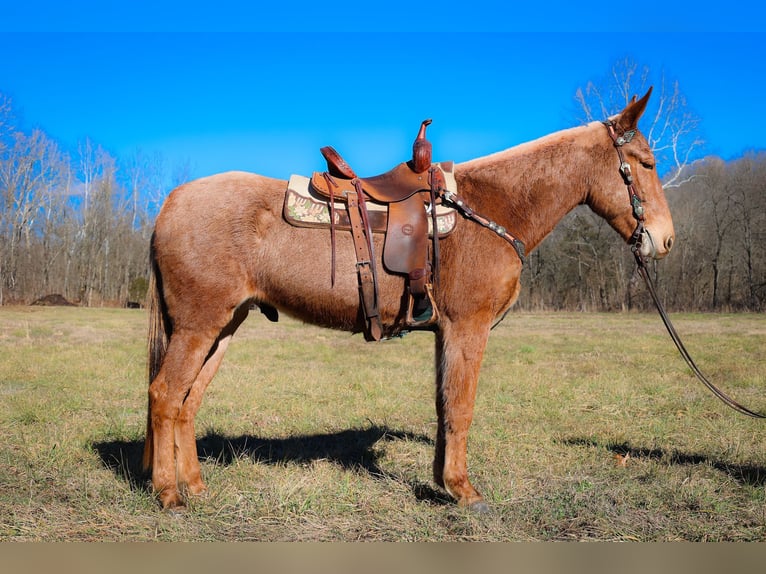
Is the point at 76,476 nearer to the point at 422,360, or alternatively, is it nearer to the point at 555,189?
the point at 555,189

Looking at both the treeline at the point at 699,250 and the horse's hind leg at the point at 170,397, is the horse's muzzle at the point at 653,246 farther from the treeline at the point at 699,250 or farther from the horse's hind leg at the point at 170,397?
the treeline at the point at 699,250

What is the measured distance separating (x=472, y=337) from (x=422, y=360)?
7.99 metres

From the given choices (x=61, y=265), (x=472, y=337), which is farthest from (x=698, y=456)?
Answer: (x=61, y=265)

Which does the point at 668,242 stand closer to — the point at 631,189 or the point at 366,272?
the point at 631,189

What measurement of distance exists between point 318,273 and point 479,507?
79.5 inches

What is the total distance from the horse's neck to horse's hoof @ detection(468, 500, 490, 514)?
6.41 ft

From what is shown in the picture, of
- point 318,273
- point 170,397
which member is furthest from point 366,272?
point 170,397

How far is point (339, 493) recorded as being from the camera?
13.9ft

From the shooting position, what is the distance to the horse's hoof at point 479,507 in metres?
3.86

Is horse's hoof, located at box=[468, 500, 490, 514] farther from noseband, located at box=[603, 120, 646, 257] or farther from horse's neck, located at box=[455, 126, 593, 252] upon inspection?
noseband, located at box=[603, 120, 646, 257]

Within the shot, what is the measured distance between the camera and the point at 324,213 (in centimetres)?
407

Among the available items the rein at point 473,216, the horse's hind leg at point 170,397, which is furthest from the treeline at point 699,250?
the horse's hind leg at point 170,397

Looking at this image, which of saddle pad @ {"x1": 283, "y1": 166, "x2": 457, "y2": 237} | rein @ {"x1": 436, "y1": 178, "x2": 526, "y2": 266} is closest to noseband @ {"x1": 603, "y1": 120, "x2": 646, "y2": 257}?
rein @ {"x1": 436, "y1": 178, "x2": 526, "y2": 266}

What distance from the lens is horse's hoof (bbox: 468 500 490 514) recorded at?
386 cm
